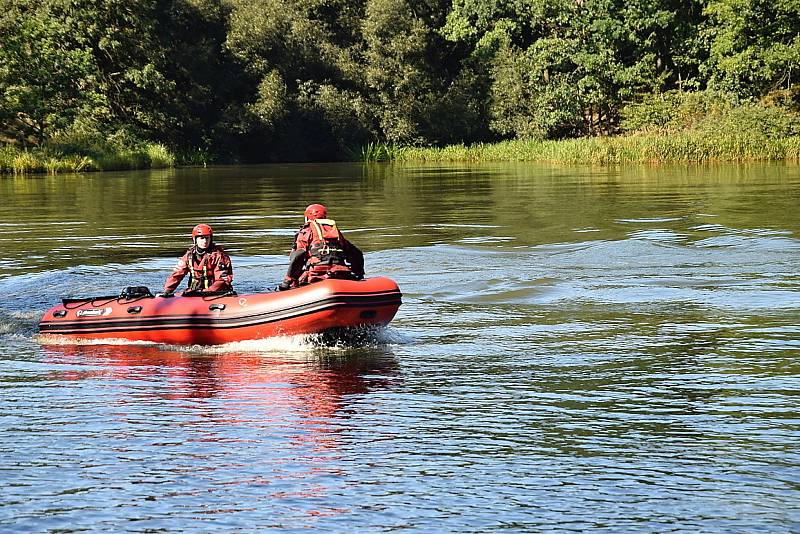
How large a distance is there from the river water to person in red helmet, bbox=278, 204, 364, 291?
0.67 m

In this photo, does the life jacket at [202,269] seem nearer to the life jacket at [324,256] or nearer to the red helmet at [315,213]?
the life jacket at [324,256]

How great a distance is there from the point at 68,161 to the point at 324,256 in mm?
37396

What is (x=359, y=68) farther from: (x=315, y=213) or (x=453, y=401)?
(x=453, y=401)

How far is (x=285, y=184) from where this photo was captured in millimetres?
39000

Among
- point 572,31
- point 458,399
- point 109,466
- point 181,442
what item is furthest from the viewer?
point 572,31

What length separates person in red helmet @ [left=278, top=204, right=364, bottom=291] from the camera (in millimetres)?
11312

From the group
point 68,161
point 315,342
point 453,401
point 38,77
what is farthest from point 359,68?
point 453,401

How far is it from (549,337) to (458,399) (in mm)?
2690

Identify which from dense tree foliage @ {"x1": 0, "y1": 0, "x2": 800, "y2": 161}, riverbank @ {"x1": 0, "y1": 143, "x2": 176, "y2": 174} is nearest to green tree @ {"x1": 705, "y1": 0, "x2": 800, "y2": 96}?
dense tree foliage @ {"x1": 0, "y1": 0, "x2": 800, "y2": 161}

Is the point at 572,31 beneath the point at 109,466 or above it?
above

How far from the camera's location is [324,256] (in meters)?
11.3

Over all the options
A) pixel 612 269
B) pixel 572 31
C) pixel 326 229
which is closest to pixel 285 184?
pixel 572 31

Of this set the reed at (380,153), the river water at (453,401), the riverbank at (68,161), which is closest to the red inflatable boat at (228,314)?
the river water at (453,401)

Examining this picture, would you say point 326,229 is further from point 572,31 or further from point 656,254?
point 572,31
